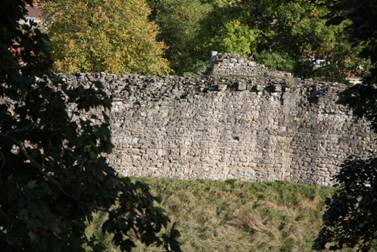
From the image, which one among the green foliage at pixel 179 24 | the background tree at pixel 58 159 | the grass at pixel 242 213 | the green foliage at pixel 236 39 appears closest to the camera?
the background tree at pixel 58 159

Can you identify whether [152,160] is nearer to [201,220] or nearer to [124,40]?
[201,220]

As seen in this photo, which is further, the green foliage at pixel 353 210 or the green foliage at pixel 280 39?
the green foliage at pixel 280 39

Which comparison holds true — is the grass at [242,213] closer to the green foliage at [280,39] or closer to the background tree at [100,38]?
the background tree at [100,38]

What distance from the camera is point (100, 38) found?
36.4m

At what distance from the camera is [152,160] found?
2283cm

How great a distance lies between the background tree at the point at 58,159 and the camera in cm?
795

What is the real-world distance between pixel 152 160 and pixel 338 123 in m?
4.23

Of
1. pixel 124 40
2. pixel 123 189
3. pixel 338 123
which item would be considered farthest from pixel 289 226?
pixel 124 40

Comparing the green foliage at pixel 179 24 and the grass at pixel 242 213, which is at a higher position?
the grass at pixel 242 213

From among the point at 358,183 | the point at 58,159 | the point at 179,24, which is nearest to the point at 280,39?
the point at 179,24

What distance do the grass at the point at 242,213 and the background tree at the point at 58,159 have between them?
9331 millimetres

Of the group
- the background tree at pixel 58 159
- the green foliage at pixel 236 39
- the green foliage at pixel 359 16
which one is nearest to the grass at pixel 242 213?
the green foliage at pixel 359 16

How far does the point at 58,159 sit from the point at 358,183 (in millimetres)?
4239

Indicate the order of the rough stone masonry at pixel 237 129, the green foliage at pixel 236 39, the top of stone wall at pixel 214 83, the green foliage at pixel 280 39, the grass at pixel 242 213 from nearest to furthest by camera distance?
the grass at pixel 242 213 < the top of stone wall at pixel 214 83 < the rough stone masonry at pixel 237 129 < the green foliage at pixel 280 39 < the green foliage at pixel 236 39
